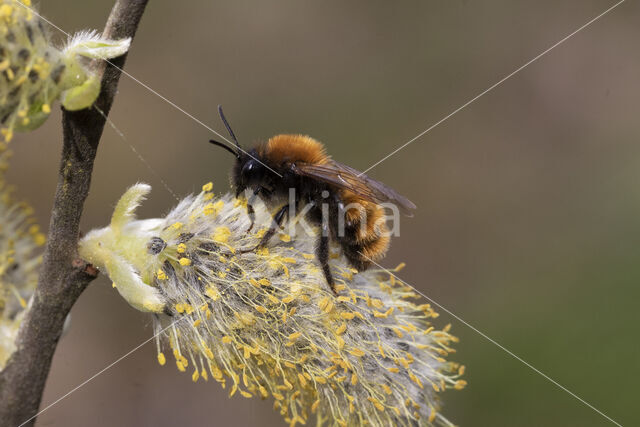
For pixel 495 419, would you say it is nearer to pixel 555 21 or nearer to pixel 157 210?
pixel 157 210

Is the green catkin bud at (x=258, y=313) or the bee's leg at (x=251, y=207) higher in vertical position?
the bee's leg at (x=251, y=207)

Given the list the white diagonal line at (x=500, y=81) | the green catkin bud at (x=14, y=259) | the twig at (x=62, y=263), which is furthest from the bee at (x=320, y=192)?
the white diagonal line at (x=500, y=81)

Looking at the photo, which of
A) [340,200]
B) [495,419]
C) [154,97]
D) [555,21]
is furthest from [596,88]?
[340,200]

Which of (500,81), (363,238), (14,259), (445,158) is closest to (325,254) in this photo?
(363,238)

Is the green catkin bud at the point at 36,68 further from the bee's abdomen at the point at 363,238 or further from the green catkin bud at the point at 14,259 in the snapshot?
the bee's abdomen at the point at 363,238

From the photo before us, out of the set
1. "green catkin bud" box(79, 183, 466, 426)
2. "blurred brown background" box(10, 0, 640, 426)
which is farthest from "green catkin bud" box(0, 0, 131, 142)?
"blurred brown background" box(10, 0, 640, 426)

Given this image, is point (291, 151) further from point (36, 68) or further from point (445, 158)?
point (445, 158)
